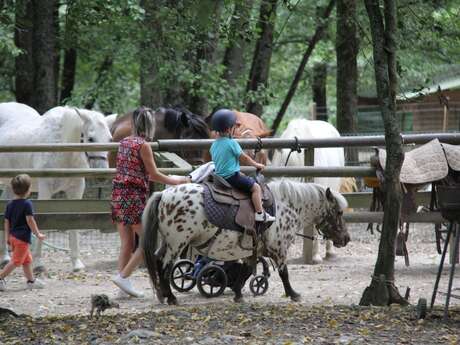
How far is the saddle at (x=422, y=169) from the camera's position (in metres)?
9.47

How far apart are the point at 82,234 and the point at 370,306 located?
7196mm

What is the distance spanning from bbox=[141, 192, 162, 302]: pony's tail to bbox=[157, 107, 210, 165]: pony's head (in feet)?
15.5

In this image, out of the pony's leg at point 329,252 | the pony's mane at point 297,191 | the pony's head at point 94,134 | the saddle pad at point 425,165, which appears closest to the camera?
the pony's mane at point 297,191

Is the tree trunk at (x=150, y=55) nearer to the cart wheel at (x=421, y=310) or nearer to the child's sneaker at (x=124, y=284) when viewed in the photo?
the child's sneaker at (x=124, y=284)

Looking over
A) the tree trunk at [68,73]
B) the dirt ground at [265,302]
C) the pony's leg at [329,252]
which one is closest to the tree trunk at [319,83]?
the tree trunk at [68,73]

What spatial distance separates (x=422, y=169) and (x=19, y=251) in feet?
13.3

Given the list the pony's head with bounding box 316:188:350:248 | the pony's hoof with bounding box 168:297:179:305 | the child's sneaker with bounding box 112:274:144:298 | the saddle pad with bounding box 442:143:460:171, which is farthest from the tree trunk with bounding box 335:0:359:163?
the pony's hoof with bounding box 168:297:179:305

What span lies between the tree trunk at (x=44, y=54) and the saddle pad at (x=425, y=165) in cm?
873

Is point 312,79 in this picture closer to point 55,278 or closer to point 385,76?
point 55,278

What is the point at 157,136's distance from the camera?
42.8ft

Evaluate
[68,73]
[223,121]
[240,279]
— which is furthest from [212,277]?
[68,73]

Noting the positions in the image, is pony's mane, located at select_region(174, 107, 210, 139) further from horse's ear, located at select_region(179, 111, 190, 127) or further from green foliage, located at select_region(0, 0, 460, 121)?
green foliage, located at select_region(0, 0, 460, 121)

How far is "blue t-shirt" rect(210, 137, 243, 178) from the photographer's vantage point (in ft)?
25.8

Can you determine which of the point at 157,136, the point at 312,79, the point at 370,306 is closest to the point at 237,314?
the point at 370,306
